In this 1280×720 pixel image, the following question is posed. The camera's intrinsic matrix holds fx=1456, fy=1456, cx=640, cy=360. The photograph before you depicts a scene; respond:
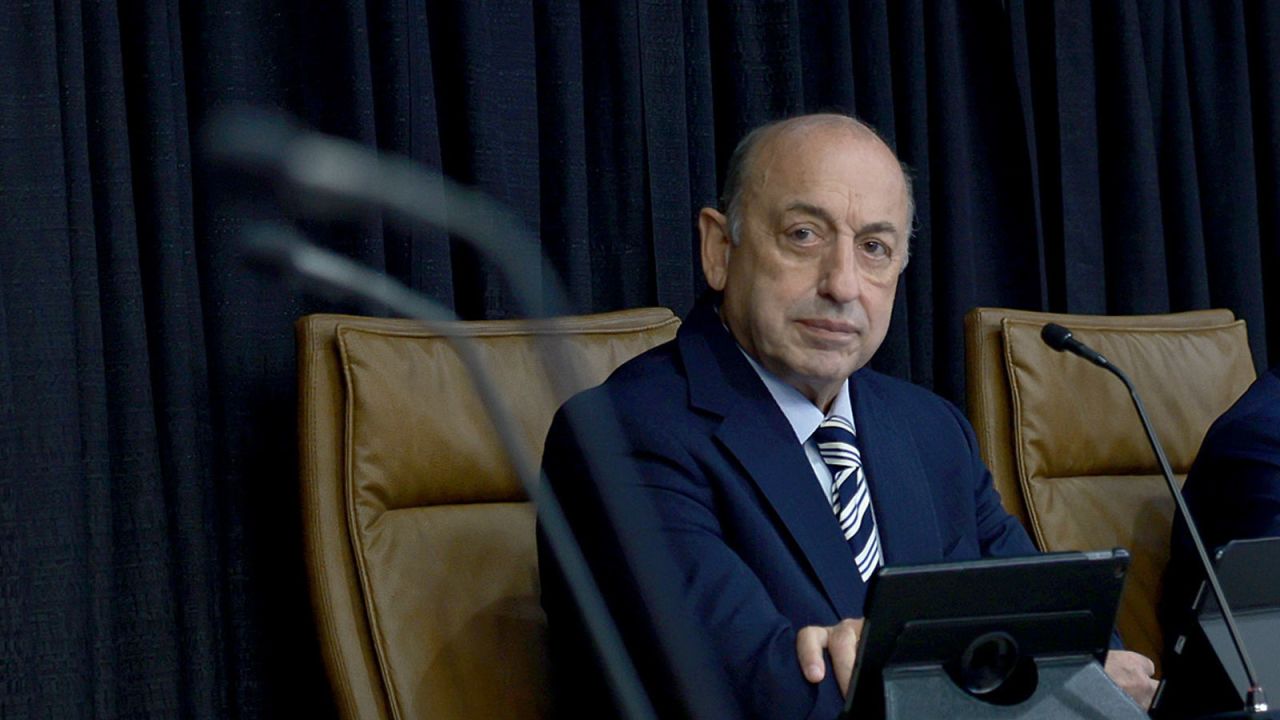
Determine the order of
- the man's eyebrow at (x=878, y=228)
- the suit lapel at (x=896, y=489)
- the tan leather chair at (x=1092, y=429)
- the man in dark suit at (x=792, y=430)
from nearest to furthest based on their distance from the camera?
the man in dark suit at (x=792, y=430)
the suit lapel at (x=896, y=489)
the man's eyebrow at (x=878, y=228)
the tan leather chair at (x=1092, y=429)

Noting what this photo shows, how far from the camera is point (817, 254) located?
72.1 inches

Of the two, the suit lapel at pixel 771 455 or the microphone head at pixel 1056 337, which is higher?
the microphone head at pixel 1056 337

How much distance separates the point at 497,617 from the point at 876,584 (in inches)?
30.6

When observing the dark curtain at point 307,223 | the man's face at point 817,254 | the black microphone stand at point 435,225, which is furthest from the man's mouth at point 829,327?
the black microphone stand at point 435,225

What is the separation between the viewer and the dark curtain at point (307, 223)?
1755 mm

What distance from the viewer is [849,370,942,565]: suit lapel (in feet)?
5.66

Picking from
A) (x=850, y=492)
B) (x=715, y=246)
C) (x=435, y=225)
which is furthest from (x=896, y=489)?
(x=435, y=225)

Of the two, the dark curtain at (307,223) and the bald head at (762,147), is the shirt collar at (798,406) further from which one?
the dark curtain at (307,223)

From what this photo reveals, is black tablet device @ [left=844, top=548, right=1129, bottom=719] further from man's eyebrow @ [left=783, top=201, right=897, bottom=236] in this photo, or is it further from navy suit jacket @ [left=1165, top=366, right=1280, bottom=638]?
navy suit jacket @ [left=1165, top=366, right=1280, bottom=638]

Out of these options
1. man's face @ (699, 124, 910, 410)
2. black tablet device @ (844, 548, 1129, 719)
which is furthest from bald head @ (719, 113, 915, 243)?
black tablet device @ (844, 548, 1129, 719)

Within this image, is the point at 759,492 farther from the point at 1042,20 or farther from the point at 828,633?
the point at 1042,20

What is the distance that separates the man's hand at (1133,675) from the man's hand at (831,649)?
0.32m

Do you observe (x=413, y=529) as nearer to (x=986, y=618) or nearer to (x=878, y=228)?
(x=878, y=228)

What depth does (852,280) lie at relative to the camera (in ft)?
5.93
